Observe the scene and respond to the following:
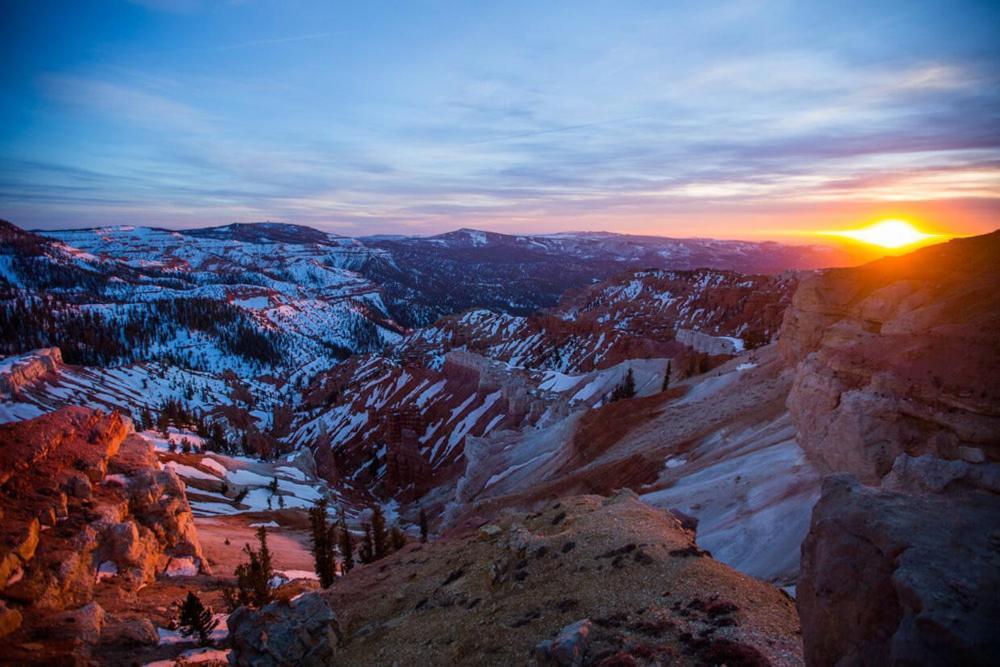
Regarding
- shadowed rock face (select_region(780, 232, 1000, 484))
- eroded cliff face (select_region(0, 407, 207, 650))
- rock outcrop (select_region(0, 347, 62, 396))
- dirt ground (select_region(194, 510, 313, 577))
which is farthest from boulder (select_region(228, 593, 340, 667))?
rock outcrop (select_region(0, 347, 62, 396))

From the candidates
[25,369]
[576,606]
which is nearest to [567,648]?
[576,606]

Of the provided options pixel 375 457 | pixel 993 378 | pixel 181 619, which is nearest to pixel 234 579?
pixel 181 619

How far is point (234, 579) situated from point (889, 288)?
127ft

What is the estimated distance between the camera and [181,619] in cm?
1942

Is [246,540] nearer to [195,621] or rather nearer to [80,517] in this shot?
[80,517]

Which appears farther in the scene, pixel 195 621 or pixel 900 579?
pixel 195 621

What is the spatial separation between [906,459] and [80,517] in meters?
32.1

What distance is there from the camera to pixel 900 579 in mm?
6734

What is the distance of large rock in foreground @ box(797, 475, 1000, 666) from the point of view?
5926mm

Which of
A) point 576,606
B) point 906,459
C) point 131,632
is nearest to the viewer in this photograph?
point 576,606

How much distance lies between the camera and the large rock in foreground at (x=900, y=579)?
593 centimetres

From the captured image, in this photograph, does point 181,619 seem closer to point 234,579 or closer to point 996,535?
point 234,579

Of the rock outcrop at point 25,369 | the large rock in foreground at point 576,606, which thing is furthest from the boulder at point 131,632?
the rock outcrop at point 25,369

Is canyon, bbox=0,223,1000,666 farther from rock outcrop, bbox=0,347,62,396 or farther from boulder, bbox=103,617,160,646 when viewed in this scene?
rock outcrop, bbox=0,347,62,396
